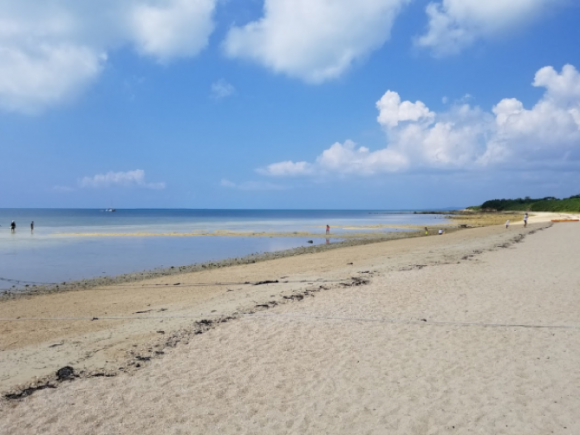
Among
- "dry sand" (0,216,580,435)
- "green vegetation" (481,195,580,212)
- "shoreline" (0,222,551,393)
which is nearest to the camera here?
"dry sand" (0,216,580,435)

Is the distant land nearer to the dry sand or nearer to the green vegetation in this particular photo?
the green vegetation

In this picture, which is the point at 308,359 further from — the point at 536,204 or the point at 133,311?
the point at 536,204

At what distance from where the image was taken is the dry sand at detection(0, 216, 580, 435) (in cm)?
475

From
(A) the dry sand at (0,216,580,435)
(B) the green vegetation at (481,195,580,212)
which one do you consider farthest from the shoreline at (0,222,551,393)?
(B) the green vegetation at (481,195,580,212)

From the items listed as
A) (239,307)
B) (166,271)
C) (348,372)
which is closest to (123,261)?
(166,271)

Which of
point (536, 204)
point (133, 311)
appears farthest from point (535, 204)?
Result: point (133, 311)

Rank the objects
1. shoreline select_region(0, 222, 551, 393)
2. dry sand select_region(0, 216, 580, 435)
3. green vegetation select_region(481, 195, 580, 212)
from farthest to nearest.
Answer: green vegetation select_region(481, 195, 580, 212)
shoreline select_region(0, 222, 551, 393)
dry sand select_region(0, 216, 580, 435)

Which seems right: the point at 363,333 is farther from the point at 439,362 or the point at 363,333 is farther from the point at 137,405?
the point at 137,405

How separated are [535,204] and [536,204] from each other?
91 centimetres

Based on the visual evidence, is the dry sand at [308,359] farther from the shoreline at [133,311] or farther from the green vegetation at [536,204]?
the green vegetation at [536,204]

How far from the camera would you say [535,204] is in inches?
4555

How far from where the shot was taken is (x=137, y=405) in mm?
5094

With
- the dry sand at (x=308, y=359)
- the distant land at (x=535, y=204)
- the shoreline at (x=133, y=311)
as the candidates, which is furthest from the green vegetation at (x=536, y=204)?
the dry sand at (x=308, y=359)

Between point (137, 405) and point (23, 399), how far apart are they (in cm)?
156
